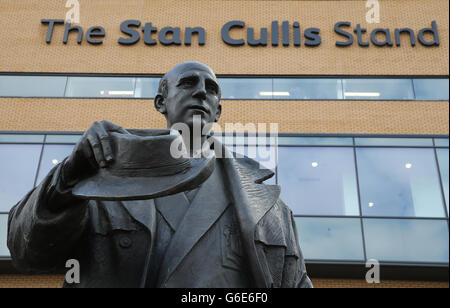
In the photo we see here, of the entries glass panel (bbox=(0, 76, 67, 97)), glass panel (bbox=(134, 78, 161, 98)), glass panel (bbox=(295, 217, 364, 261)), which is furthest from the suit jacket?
glass panel (bbox=(0, 76, 67, 97))

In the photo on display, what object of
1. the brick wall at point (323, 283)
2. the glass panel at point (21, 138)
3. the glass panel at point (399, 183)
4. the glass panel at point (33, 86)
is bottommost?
the brick wall at point (323, 283)

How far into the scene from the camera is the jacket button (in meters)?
2.12

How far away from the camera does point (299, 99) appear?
49.9 feet

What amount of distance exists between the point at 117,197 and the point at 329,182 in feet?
40.2

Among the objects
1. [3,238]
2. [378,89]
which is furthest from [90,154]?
[378,89]

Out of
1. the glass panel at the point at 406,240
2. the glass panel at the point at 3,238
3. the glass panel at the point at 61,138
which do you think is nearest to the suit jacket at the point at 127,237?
the glass panel at the point at 406,240

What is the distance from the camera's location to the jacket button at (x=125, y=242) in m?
2.12

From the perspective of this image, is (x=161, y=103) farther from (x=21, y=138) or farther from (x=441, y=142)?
(x=441, y=142)

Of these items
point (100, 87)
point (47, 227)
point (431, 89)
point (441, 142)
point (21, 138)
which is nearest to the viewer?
point (47, 227)

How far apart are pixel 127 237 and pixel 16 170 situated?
43.2ft

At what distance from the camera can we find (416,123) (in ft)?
48.5

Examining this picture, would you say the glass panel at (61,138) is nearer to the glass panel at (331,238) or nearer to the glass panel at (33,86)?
the glass panel at (33,86)

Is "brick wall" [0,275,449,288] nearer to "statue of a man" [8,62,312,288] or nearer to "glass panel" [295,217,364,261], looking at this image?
"glass panel" [295,217,364,261]

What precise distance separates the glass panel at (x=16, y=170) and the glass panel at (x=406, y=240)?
9.82 m
